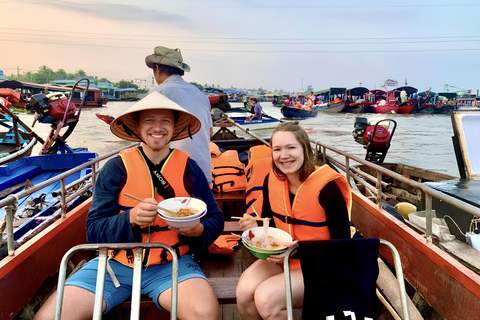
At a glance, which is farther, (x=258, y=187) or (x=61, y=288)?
(x=258, y=187)

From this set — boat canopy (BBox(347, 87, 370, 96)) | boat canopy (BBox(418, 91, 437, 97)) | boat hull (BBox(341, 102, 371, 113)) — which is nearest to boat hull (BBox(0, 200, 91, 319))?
boat hull (BBox(341, 102, 371, 113))

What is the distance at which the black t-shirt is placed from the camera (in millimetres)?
1904

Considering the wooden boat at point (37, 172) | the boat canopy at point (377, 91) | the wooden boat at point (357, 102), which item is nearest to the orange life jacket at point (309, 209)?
the wooden boat at point (37, 172)

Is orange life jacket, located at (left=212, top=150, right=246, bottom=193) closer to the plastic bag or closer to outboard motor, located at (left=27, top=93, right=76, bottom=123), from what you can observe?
the plastic bag

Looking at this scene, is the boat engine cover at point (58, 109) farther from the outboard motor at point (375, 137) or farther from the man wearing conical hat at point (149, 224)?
the outboard motor at point (375, 137)

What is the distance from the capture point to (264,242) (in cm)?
174

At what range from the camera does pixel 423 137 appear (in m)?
21.8

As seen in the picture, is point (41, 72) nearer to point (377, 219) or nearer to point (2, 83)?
point (2, 83)

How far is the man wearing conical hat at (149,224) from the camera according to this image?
170 centimetres

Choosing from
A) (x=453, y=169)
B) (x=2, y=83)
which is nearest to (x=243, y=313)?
(x=453, y=169)

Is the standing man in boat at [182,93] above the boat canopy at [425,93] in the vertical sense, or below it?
below

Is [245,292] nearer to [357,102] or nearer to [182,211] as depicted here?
[182,211]

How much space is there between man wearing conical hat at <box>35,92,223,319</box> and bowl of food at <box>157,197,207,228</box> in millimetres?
112

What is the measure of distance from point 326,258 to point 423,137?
77.5 feet
